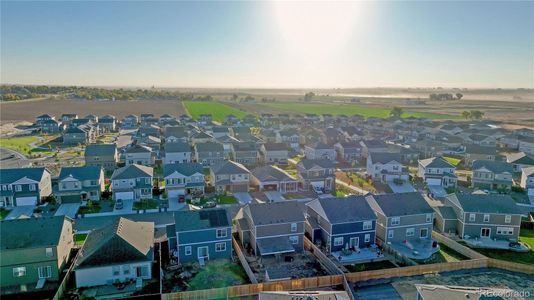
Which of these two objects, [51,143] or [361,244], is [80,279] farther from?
[51,143]

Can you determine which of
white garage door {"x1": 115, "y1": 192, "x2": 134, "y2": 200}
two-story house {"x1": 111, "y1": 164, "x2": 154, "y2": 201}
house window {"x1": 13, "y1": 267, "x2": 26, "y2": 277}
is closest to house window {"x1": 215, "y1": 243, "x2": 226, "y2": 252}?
house window {"x1": 13, "y1": 267, "x2": 26, "y2": 277}

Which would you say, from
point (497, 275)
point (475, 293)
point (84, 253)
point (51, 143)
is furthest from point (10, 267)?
point (51, 143)

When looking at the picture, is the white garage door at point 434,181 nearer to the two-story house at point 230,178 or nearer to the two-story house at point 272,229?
the two-story house at point 230,178

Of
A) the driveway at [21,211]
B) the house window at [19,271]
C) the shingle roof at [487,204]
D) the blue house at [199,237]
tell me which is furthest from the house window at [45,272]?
the shingle roof at [487,204]

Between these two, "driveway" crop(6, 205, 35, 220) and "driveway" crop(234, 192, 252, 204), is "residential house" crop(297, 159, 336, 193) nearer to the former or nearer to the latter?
"driveway" crop(234, 192, 252, 204)

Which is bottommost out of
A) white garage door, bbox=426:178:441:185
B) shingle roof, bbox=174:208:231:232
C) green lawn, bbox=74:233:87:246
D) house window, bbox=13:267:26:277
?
green lawn, bbox=74:233:87:246

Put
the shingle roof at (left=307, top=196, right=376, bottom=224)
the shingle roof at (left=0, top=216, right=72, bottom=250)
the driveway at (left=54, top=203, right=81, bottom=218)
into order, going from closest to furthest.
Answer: the shingle roof at (left=0, top=216, right=72, bottom=250)
the shingle roof at (left=307, top=196, right=376, bottom=224)
the driveway at (left=54, top=203, right=81, bottom=218)
